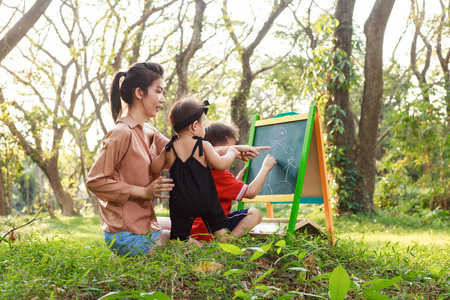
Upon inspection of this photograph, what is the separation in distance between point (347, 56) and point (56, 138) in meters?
12.0

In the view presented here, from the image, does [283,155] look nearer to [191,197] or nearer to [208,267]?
[191,197]

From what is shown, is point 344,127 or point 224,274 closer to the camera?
point 224,274

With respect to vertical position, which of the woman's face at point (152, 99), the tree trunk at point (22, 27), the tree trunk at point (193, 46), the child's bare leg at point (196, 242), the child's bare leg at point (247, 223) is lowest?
the child's bare leg at point (196, 242)

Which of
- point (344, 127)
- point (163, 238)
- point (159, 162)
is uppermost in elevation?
point (344, 127)

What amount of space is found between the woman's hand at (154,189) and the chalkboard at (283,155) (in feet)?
4.05

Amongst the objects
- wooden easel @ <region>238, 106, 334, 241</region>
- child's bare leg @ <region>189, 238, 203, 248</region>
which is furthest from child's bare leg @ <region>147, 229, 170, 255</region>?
wooden easel @ <region>238, 106, 334, 241</region>

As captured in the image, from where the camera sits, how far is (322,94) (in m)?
8.50

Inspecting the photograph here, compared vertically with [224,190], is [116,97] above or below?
above

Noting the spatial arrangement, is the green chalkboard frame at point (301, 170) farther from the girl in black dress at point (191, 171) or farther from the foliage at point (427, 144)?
the foliage at point (427, 144)

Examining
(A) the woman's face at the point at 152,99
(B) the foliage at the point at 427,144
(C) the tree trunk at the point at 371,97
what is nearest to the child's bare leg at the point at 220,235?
(A) the woman's face at the point at 152,99

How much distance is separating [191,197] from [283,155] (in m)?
1.24

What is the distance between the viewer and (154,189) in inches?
124

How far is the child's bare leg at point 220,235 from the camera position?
3215 millimetres

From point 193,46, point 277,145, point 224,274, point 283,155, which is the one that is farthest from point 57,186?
point 224,274
